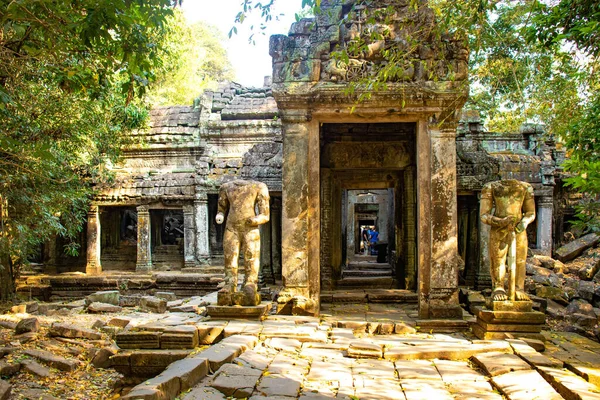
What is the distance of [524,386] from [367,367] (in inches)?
56.8

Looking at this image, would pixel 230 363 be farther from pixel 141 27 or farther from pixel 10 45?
pixel 10 45

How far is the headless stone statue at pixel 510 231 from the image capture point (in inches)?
256

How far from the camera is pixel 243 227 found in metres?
7.29

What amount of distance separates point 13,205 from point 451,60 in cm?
919

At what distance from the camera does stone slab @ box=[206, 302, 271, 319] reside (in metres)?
6.88

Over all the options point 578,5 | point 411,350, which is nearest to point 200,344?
point 411,350

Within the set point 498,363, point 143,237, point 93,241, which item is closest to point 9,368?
point 498,363

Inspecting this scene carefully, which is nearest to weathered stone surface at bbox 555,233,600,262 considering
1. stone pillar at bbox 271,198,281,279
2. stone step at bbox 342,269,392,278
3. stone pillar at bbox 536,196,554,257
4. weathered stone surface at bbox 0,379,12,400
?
stone pillar at bbox 536,196,554,257

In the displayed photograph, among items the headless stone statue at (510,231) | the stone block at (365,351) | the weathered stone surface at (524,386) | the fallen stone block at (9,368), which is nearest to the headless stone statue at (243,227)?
the stone block at (365,351)

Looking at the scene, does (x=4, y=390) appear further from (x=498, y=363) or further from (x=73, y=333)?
(x=498, y=363)

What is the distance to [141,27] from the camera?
5.44 meters

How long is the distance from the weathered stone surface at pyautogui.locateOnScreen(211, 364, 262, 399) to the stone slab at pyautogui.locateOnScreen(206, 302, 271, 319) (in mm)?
2084

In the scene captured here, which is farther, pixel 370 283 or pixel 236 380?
pixel 370 283

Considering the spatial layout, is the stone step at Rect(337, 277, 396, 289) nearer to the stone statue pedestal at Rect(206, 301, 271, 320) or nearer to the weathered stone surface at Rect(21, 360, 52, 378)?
the stone statue pedestal at Rect(206, 301, 271, 320)
